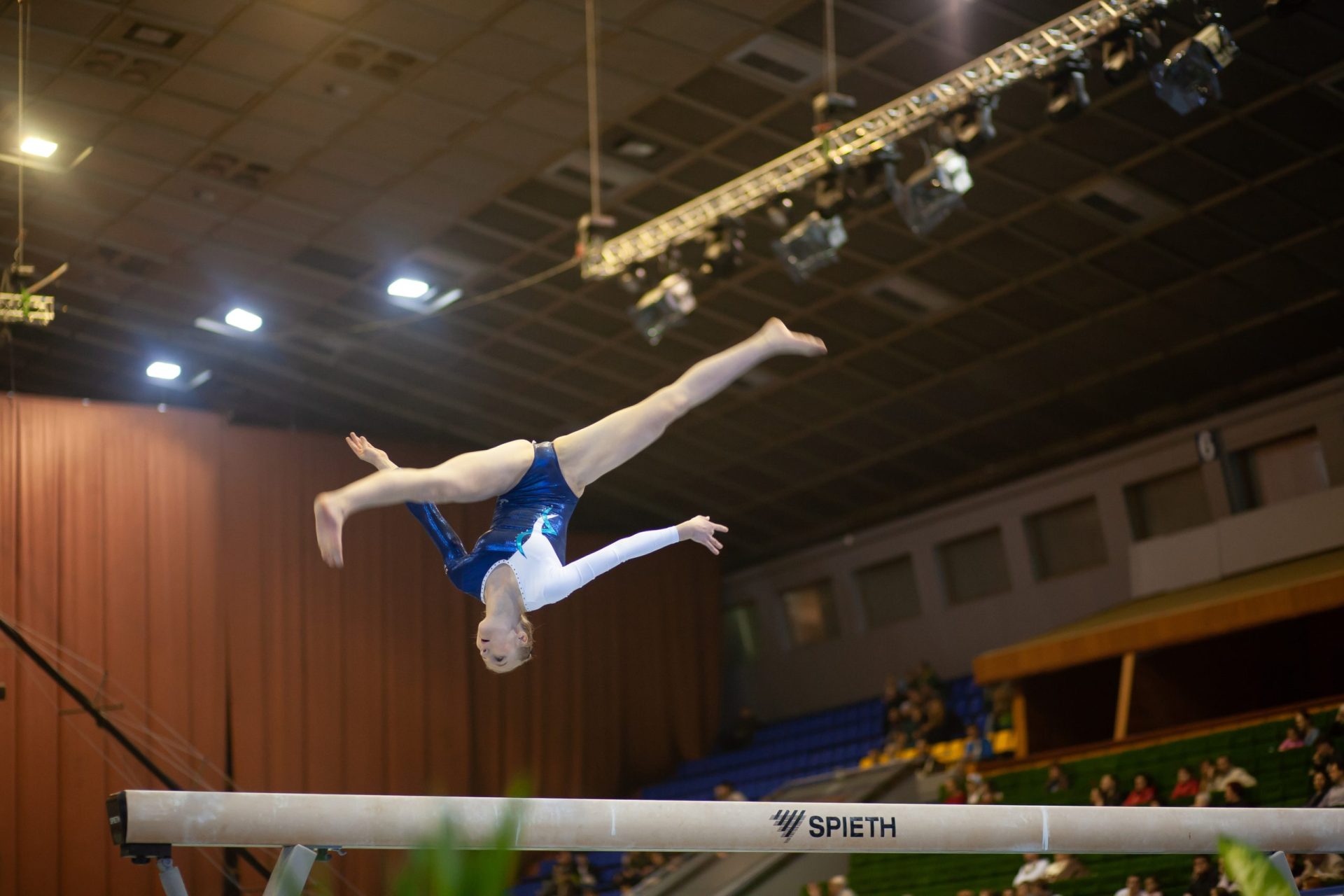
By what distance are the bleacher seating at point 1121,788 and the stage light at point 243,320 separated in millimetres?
7931

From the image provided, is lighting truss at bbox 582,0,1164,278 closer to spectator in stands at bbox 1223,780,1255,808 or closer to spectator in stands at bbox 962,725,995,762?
spectator in stands at bbox 1223,780,1255,808

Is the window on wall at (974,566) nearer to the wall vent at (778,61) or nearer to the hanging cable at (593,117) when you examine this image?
the hanging cable at (593,117)

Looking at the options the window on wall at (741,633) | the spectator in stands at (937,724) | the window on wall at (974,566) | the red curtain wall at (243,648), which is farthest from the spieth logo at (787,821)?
the window on wall at (741,633)

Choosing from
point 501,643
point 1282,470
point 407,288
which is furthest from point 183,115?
point 1282,470

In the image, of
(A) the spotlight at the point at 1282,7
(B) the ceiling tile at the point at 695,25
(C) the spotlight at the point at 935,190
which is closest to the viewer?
(A) the spotlight at the point at 1282,7

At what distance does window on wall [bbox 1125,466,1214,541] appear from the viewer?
1555 cm

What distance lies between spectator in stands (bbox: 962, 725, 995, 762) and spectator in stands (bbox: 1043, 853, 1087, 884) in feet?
11.6

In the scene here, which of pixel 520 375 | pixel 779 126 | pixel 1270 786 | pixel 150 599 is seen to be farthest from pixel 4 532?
pixel 1270 786

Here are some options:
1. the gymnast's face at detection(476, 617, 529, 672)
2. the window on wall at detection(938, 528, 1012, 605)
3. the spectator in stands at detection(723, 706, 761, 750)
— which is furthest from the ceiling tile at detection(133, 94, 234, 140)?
the spectator in stands at detection(723, 706, 761, 750)

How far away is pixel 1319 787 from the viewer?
962cm

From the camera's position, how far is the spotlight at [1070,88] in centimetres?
887

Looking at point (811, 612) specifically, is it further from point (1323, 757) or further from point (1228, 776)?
point (1323, 757)

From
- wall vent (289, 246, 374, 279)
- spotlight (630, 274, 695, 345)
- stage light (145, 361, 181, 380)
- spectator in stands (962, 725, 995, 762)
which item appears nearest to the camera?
spotlight (630, 274, 695, 345)

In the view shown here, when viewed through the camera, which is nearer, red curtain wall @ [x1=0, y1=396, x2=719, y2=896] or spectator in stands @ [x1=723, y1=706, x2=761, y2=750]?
red curtain wall @ [x1=0, y1=396, x2=719, y2=896]
